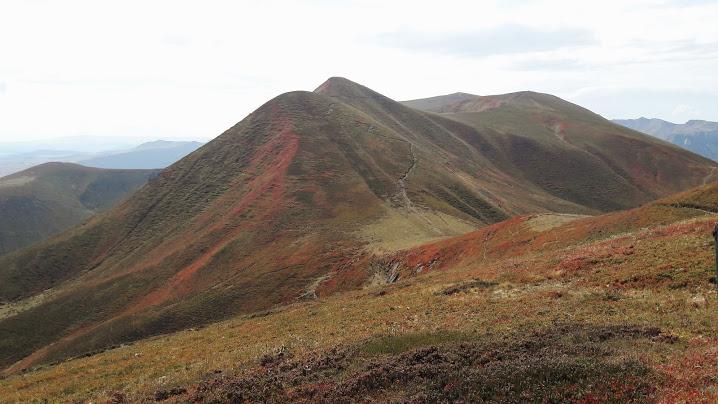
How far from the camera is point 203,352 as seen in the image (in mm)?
30156

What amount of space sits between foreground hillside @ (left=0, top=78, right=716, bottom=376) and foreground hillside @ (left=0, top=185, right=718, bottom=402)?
2732 cm

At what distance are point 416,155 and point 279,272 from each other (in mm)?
76189

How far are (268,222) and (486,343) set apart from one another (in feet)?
265

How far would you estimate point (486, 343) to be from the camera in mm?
19094

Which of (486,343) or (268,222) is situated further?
(268,222)

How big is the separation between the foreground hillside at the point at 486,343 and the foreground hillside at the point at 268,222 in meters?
27.3

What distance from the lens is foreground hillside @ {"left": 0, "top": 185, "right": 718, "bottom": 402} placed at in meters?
14.0

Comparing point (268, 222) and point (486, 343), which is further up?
point (486, 343)

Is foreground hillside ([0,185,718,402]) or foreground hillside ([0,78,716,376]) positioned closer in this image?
foreground hillside ([0,185,718,402])

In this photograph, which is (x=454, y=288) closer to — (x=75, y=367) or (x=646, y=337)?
(x=646, y=337)

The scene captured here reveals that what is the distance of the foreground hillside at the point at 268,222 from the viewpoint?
69438mm

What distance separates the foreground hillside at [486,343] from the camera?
1402 cm

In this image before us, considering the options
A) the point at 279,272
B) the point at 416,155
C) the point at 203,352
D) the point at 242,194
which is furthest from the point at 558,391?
the point at 416,155

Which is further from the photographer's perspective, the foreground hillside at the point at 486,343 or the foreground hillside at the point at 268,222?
the foreground hillside at the point at 268,222
